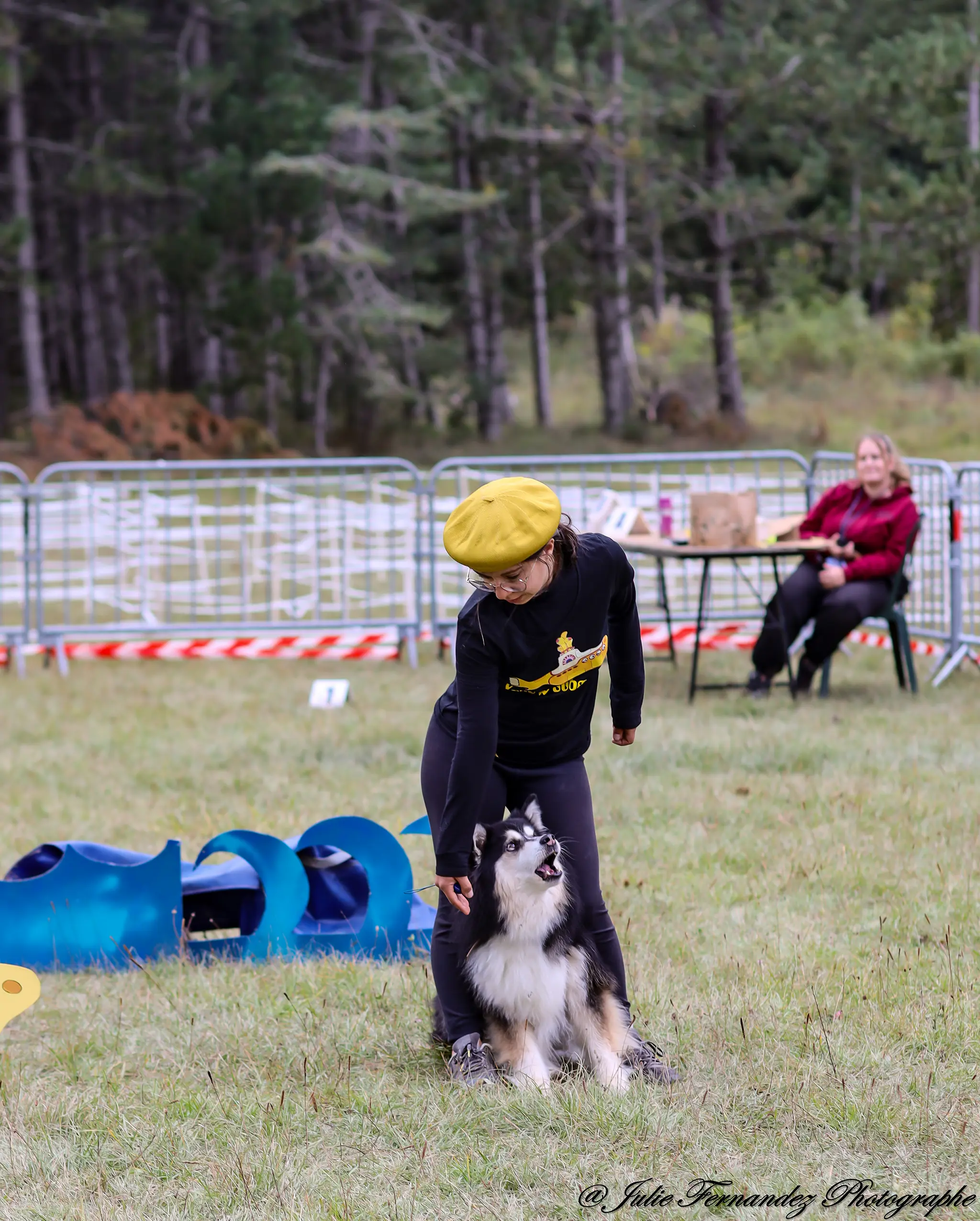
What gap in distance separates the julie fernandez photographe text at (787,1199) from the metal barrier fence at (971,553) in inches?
275

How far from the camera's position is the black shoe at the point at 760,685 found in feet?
31.9

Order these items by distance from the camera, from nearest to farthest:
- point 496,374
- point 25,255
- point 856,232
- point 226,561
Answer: point 226,561, point 856,232, point 25,255, point 496,374

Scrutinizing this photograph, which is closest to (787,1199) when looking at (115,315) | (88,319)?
(115,315)

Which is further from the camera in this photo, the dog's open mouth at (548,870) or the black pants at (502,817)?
the black pants at (502,817)

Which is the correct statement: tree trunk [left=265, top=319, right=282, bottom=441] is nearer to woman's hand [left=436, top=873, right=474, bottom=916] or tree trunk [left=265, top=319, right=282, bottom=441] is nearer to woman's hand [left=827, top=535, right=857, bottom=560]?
woman's hand [left=827, top=535, right=857, bottom=560]

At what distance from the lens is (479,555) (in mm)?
3600

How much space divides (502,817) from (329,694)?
19.4 feet

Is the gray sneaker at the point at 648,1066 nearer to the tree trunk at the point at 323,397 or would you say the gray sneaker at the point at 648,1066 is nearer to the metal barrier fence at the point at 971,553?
the metal barrier fence at the point at 971,553

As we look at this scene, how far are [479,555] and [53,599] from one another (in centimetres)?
1288

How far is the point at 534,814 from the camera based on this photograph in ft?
12.7

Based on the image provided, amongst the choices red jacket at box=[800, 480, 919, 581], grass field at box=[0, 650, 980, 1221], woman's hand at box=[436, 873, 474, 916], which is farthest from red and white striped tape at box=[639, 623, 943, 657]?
woman's hand at box=[436, 873, 474, 916]

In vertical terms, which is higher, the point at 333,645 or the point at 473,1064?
the point at 333,645

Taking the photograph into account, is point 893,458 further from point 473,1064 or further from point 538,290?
point 538,290

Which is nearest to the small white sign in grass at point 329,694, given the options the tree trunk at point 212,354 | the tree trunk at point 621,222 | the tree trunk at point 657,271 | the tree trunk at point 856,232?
the tree trunk at point 212,354
